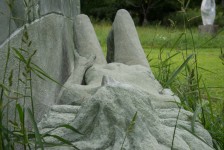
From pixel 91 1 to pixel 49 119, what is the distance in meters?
19.3

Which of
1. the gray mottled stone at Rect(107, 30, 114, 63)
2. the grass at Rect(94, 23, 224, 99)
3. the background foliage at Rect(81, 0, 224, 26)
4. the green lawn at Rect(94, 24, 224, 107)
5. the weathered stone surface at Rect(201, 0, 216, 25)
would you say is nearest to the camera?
the gray mottled stone at Rect(107, 30, 114, 63)

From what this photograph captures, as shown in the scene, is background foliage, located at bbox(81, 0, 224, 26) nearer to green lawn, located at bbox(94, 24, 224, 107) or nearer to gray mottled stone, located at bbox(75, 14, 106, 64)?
green lawn, located at bbox(94, 24, 224, 107)

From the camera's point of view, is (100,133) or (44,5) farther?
(44,5)

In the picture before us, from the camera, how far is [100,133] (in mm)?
1563

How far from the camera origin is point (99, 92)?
5.18 ft

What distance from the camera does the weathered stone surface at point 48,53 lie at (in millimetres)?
1747

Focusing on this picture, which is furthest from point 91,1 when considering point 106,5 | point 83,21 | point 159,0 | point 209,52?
point 83,21

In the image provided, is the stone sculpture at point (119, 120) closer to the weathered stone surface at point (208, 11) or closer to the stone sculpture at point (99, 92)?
the stone sculpture at point (99, 92)

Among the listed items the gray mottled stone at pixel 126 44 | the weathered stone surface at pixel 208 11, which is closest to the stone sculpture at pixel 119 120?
the gray mottled stone at pixel 126 44

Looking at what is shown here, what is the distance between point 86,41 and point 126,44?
0.87 ft

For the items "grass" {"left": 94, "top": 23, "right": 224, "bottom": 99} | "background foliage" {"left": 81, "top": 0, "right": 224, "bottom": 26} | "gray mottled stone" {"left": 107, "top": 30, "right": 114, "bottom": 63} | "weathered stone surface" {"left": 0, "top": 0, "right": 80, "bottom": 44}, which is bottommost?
"background foliage" {"left": 81, "top": 0, "right": 224, "bottom": 26}

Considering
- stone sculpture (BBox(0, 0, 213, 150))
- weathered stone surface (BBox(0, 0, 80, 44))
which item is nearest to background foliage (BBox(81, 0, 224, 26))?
weathered stone surface (BBox(0, 0, 80, 44))

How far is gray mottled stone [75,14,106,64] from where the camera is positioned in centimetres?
294

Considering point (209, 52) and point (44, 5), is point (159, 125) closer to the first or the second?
point (44, 5)
